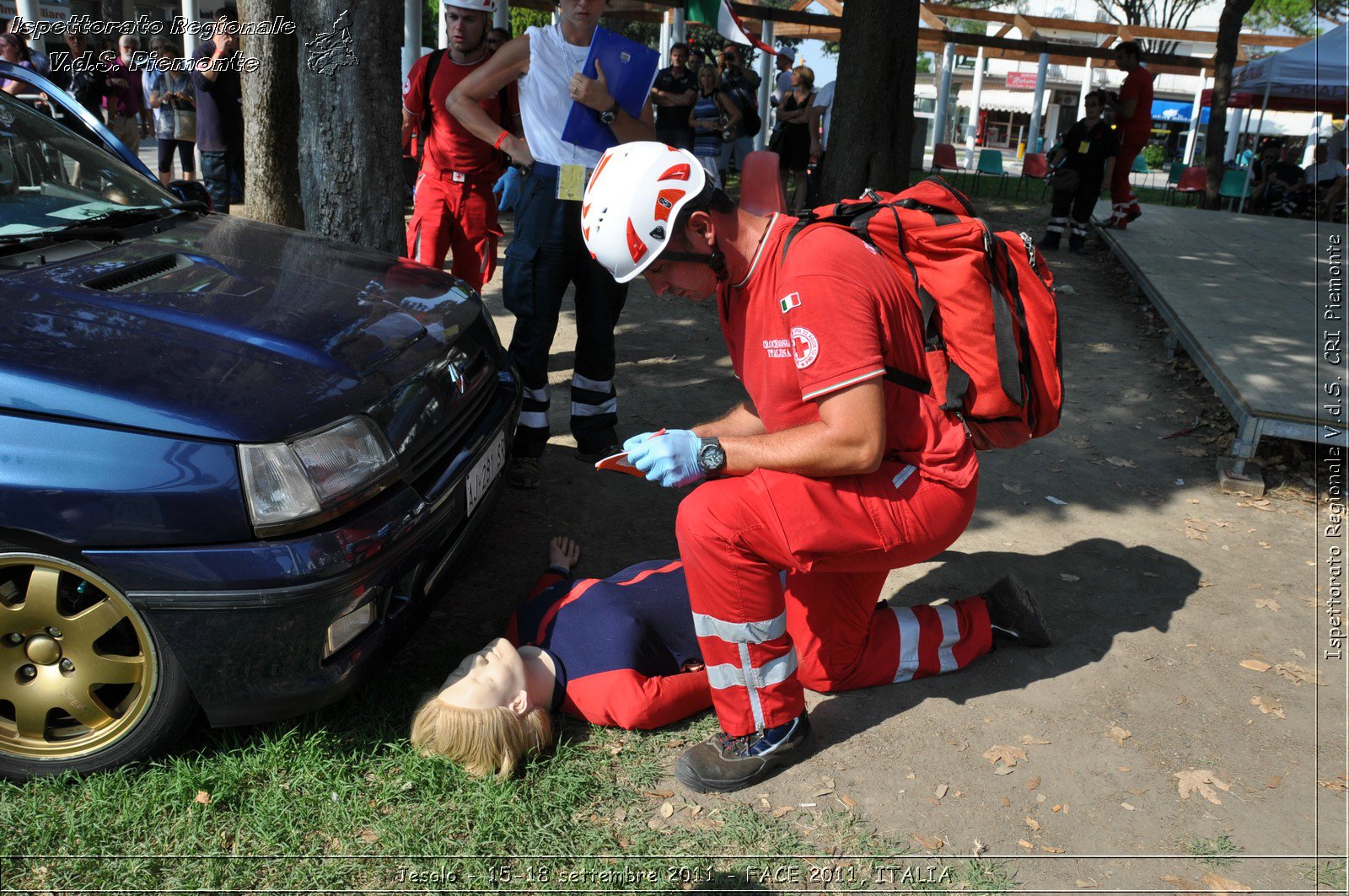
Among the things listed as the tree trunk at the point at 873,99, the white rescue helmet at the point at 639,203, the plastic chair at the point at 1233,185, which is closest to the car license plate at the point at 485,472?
the white rescue helmet at the point at 639,203

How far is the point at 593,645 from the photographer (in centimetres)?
312

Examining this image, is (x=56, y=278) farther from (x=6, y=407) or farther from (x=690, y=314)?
(x=690, y=314)

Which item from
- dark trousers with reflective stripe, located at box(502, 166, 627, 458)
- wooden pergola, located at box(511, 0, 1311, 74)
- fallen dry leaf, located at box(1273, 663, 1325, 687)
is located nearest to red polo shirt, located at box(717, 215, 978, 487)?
fallen dry leaf, located at box(1273, 663, 1325, 687)

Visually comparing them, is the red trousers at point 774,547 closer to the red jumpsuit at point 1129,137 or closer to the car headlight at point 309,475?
the car headlight at point 309,475

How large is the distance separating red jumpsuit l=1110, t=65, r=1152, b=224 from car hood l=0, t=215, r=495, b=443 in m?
9.69

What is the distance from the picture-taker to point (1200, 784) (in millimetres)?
2949

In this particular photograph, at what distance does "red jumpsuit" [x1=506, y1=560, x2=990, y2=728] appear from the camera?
10.0ft

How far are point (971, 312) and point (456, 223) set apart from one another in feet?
Answer: 11.4

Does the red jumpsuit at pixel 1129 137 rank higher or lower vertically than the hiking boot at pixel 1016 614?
higher

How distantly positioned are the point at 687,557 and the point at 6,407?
1.73m

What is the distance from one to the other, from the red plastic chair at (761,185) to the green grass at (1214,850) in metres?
2.24

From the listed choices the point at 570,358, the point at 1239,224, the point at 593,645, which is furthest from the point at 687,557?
the point at 1239,224

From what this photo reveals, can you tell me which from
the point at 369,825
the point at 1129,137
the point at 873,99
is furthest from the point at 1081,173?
the point at 369,825

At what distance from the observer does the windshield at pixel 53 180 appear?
323 centimetres
